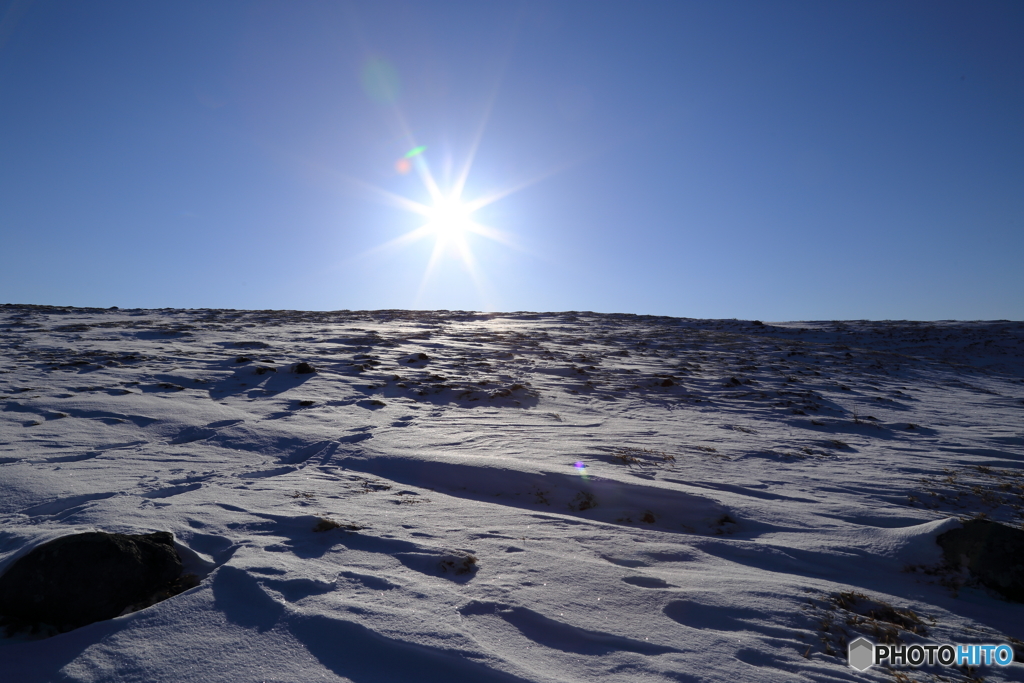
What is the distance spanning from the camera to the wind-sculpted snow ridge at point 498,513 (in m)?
1.84

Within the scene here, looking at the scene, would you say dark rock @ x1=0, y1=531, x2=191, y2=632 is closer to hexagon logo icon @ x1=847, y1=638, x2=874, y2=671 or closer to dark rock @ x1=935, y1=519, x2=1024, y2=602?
hexagon logo icon @ x1=847, y1=638, x2=874, y2=671

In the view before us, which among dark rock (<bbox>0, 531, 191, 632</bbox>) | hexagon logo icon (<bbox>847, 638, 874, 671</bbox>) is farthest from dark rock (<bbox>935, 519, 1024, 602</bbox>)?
dark rock (<bbox>0, 531, 191, 632</bbox>)

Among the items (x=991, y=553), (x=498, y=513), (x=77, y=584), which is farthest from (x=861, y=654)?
(x=77, y=584)

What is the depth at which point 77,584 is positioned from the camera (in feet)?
6.16

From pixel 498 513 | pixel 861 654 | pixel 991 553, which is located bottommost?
pixel 861 654

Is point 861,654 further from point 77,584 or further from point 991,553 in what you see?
point 77,584

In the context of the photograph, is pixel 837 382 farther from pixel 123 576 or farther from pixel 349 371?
pixel 123 576

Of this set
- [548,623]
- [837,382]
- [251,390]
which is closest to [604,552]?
[548,623]

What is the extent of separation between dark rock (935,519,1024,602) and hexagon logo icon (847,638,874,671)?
942 millimetres

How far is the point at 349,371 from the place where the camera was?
7.20 meters

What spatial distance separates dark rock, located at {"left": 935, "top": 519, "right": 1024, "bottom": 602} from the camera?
2.33m

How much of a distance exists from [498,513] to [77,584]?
2025 millimetres

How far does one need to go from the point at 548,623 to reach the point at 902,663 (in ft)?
4.56

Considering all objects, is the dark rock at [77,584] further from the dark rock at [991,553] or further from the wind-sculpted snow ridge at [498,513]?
the dark rock at [991,553]
